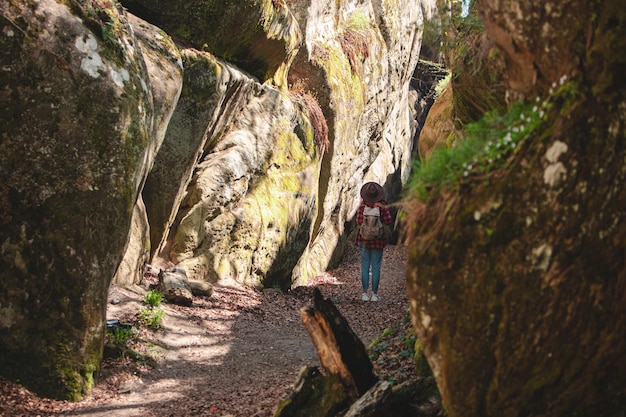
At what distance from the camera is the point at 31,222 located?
5.49 m

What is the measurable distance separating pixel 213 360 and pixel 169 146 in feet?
13.9

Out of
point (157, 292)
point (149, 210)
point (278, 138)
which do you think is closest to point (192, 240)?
point (149, 210)

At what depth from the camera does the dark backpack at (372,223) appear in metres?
10.5

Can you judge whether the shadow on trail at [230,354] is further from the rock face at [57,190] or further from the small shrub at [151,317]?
the rock face at [57,190]

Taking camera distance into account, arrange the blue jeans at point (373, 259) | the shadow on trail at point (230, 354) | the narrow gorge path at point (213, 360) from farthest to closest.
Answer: the blue jeans at point (373, 259) < the shadow on trail at point (230, 354) < the narrow gorge path at point (213, 360)

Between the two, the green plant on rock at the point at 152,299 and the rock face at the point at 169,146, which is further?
the green plant on rock at the point at 152,299

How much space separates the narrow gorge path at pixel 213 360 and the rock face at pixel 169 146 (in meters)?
0.35

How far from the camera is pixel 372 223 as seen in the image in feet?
34.4

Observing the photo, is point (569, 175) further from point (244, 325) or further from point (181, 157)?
point (181, 157)

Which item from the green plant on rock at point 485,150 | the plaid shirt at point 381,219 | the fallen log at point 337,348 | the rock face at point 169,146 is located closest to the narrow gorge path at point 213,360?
the rock face at point 169,146

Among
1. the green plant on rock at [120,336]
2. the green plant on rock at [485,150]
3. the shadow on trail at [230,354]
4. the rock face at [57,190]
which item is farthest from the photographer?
the green plant on rock at [120,336]

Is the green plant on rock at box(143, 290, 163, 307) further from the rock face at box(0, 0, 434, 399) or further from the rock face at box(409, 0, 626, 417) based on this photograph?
the rock face at box(409, 0, 626, 417)

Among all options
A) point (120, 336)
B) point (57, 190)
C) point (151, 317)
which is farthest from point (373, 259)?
point (57, 190)

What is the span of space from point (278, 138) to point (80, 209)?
7.94 meters
